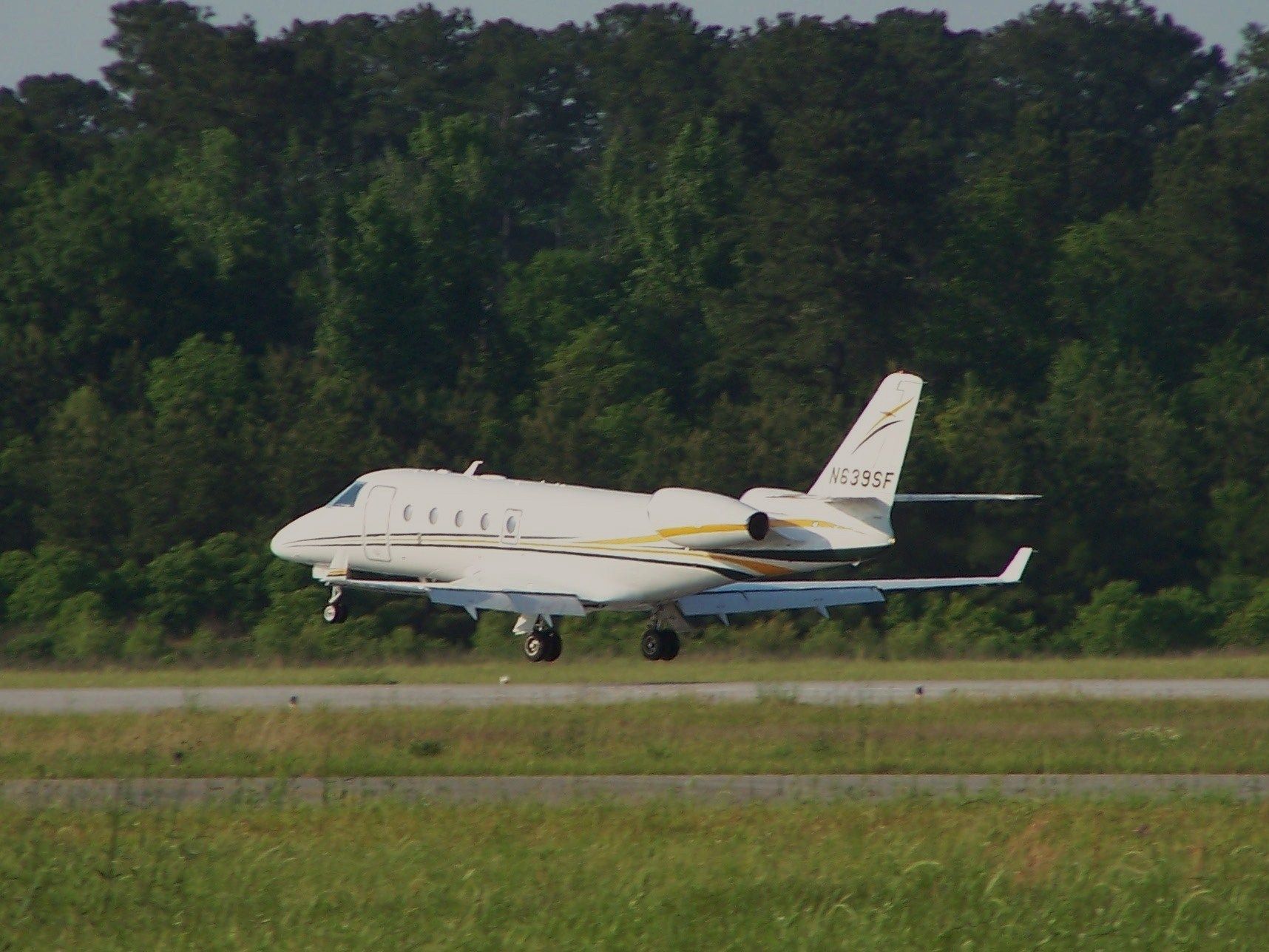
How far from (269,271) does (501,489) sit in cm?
3906

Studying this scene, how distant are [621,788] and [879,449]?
14.1 meters

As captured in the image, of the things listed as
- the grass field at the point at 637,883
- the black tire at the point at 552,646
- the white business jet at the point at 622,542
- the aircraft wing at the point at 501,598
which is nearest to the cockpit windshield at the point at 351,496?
the white business jet at the point at 622,542

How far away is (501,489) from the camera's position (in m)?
35.2

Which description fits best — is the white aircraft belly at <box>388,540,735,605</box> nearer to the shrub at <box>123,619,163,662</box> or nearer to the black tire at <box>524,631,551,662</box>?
the black tire at <box>524,631,551,662</box>

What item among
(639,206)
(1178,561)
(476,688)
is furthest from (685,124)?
(476,688)

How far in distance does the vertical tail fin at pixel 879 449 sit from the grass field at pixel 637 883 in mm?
16253

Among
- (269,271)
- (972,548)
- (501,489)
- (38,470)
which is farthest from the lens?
(269,271)

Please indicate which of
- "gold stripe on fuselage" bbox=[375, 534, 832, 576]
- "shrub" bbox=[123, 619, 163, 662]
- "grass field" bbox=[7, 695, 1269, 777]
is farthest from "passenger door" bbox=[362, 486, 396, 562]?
"grass field" bbox=[7, 695, 1269, 777]

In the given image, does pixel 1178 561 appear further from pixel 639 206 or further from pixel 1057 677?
pixel 639 206

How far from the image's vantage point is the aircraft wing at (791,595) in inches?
1328

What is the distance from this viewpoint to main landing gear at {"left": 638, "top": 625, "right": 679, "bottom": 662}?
3516 cm

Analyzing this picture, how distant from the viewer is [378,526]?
36.5 metres

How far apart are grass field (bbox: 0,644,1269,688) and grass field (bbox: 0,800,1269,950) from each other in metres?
17.7

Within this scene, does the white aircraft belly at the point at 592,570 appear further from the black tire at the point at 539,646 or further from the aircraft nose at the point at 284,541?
the aircraft nose at the point at 284,541
